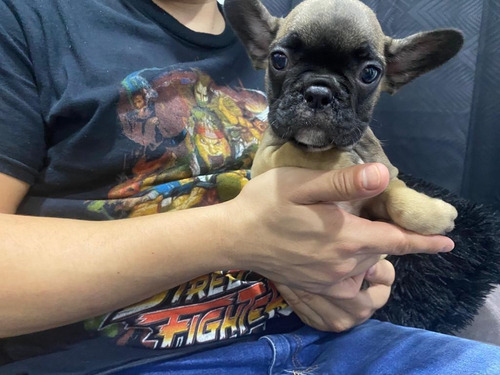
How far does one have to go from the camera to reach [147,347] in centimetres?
94

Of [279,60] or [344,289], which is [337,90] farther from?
[344,289]

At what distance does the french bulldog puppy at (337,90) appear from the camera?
2.82 ft

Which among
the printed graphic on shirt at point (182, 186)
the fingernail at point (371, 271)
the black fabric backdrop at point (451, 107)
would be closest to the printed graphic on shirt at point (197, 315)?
the printed graphic on shirt at point (182, 186)

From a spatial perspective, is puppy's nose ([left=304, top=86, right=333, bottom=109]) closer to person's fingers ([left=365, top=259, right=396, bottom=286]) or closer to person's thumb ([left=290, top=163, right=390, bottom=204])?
Answer: person's thumb ([left=290, top=163, right=390, bottom=204])

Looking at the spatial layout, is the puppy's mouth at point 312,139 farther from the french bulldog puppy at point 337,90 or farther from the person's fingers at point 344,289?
the person's fingers at point 344,289

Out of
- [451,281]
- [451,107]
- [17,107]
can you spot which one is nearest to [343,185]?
[17,107]

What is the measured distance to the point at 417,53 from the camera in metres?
1.12

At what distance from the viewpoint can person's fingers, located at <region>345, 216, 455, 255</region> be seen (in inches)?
35.5

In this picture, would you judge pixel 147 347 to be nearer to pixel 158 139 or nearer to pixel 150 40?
pixel 158 139

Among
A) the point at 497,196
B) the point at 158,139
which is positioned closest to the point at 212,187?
the point at 158,139

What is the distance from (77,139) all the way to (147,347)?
45cm

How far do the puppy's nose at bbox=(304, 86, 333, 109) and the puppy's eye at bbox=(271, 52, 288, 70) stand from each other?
0.14 meters

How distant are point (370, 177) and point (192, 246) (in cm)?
35

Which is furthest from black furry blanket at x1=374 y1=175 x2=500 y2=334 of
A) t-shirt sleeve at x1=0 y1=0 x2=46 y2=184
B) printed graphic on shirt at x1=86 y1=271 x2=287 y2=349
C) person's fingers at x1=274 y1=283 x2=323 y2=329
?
t-shirt sleeve at x1=0 y1=0 x2=46 y2=184
